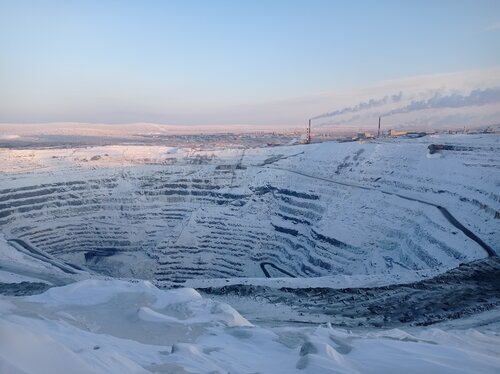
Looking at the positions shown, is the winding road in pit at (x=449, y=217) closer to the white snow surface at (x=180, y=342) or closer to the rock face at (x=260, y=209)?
the rock face at (x=260, y=209)

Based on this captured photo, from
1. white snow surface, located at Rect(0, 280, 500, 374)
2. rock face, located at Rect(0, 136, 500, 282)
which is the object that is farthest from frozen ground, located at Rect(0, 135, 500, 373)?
rock face, located at Rect(0, 136, 500, 282)

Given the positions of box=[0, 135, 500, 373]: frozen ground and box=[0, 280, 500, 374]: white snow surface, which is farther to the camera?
box=[0, 135, 500, 373]: frozen ground

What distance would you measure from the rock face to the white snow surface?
17.5m

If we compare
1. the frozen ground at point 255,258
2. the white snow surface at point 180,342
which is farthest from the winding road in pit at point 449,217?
the white snow surface at point 180,342

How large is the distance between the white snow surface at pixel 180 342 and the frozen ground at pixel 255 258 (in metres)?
0.04

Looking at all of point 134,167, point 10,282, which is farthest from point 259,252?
point 10,282

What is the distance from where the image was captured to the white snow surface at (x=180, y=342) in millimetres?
5809

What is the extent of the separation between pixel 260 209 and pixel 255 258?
21.5 ft

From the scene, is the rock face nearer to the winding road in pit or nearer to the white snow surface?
the winding road in pit

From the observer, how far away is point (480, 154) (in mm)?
35562

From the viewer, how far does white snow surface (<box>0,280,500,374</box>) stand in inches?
229

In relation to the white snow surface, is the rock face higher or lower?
lower

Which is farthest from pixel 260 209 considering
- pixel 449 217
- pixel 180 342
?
pixel 180 342

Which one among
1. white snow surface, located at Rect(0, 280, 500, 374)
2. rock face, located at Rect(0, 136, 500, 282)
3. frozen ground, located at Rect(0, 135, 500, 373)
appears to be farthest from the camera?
rock face, located at Rect(0, 136, 500, 282)
